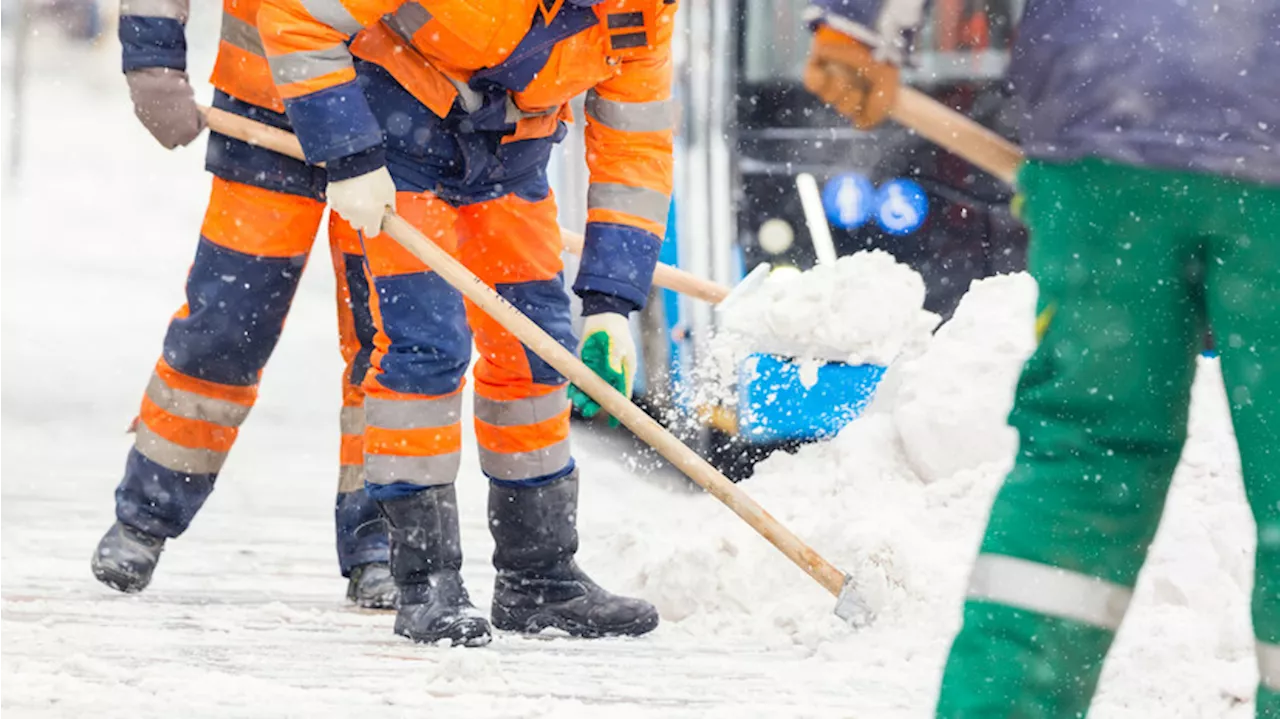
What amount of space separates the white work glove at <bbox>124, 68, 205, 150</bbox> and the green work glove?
3.03 feet

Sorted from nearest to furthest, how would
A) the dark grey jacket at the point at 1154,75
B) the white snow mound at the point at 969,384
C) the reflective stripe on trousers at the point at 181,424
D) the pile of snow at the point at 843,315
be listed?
the dark grey jacket at the point at 1154,75, the reflective stripe on trousers at the point at 181,424, the white snow mound at the point at 969,384, the pile of snow at the point at 843,315

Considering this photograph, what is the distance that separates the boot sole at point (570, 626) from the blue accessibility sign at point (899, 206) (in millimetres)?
2208

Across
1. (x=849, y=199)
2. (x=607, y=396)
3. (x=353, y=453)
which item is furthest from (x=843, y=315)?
(x=607, y=396)

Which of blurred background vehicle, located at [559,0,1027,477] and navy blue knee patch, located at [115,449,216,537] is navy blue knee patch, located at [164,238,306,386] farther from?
blurred background vehicle, located at [559,0,1027,477]

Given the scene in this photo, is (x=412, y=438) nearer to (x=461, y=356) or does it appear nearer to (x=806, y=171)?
(x=461, y=356)

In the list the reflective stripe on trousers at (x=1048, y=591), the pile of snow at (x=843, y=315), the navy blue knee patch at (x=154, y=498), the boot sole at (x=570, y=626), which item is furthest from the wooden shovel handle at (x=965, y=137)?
the pile of snow at (x=843, y=315)

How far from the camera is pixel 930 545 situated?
3.79m

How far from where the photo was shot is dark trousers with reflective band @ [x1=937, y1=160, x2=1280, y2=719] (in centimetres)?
188

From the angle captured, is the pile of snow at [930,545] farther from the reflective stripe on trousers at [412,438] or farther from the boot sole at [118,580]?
the boot sole at [118,580]

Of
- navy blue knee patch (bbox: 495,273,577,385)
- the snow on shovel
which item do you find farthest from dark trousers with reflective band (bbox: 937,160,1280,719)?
navy blue knee patch (bbox: 495,273,577,385)

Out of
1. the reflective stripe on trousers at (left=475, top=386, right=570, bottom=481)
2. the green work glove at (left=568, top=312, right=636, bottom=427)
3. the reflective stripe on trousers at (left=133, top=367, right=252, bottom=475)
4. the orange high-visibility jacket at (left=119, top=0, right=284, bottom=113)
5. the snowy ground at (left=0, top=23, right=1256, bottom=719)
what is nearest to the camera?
the snowy ground at (left=0, top=23, right=1256, bottom=719)

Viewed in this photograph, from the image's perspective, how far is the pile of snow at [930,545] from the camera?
3.07m

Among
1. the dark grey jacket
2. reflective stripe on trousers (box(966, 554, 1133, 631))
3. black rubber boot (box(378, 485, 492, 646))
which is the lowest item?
black rubber boot (box(378, 485, 492, 646))

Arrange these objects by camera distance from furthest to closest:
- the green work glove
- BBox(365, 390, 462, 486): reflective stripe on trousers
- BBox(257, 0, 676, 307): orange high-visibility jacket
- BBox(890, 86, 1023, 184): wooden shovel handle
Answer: the green work glove, BBox(365, 390, 462, 486): reflective stripe on trousers, BBox(257, 0, 676, 307): orange high-visibility jacket, BBox(890, 86, 1023, 184): wooden shovel handle
